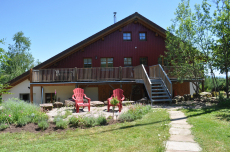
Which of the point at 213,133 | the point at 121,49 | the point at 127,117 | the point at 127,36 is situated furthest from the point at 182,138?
the point at 127,36

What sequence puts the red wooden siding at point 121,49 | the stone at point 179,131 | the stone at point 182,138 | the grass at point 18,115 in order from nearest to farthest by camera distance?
the stone at point 182,138 → the stone at point 179,131 → the grass at point 18,115 → the red wooden siding at point 121,49

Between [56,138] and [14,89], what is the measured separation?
44.1 ft

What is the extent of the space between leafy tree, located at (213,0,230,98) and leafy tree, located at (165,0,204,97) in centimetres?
108

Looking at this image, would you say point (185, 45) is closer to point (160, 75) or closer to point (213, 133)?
point (160, 75)

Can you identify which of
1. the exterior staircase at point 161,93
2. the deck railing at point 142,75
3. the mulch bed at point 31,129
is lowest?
the mulch bed at point 31,129

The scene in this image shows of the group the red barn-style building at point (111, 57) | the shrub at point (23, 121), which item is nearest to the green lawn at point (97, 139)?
the shrub at point (23, 121)

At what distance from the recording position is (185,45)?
37.8 feet

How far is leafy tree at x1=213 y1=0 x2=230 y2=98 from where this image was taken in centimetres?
980

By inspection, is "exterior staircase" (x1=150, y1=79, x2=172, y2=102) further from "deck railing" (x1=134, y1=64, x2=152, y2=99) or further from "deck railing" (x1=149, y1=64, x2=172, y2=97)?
"deck railing" (x1=134, y1=64, x2=152, y2=99)

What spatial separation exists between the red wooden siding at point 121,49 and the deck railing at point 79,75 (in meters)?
2.03

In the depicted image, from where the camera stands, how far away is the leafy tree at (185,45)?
1123cm

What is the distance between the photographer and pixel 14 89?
16344 millimetres

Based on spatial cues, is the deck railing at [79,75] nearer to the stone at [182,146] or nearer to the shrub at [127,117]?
the shrub at [127,117]

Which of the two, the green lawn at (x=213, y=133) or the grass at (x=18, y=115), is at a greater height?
the grass at (x=18, y=115)
